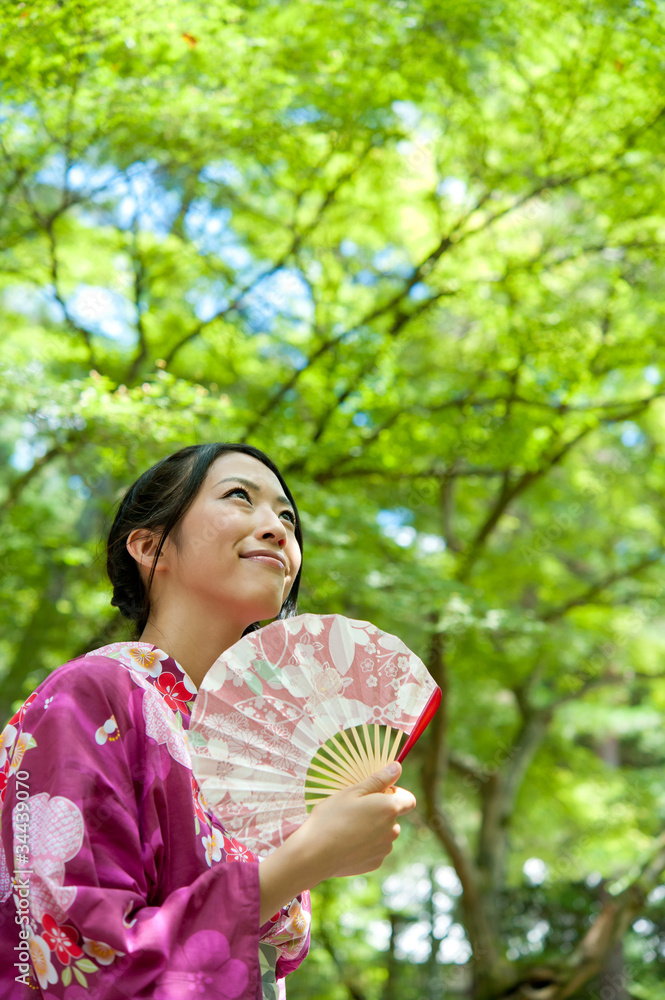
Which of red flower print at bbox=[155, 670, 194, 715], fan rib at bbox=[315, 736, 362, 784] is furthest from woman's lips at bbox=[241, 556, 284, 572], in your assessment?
fan rib at bbox=[315, 736, 362, 784]

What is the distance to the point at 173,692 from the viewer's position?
138cm

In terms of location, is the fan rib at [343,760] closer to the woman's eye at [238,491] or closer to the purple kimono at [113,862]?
the purple kimono at [113,862]

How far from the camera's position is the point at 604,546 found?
9.10 metres

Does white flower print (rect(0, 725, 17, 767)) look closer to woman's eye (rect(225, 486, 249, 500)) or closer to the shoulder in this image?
the shoulder

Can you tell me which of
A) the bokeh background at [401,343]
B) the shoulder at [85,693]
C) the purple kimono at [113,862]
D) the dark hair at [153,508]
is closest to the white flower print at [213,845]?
the purple kimono at [113,862]

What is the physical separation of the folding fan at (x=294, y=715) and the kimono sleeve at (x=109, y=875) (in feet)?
0.27

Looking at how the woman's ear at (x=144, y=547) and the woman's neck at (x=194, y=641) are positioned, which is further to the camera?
the woman's ear at (x=144, y=547)

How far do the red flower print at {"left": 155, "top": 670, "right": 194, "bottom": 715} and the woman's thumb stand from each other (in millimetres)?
354

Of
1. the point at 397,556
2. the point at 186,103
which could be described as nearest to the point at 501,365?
the point at 397,556

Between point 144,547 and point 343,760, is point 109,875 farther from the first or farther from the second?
point 144,547

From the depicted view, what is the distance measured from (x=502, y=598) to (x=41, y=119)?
681cm

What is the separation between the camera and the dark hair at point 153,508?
1.59m

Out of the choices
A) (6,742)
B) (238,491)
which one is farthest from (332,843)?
(238,491)

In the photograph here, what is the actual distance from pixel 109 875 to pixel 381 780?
40cm
